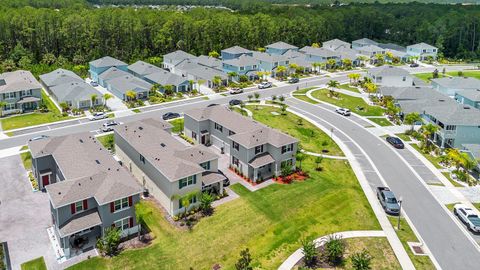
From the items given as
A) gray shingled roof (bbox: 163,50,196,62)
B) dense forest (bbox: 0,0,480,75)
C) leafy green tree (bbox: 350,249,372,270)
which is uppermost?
dense forest (bbox: 0,0,480,75)

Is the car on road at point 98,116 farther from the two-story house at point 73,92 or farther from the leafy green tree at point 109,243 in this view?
the leafy green tree at point 109,243

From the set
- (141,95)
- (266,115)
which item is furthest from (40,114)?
(266,115)

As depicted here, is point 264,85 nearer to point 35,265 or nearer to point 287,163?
point 287,163

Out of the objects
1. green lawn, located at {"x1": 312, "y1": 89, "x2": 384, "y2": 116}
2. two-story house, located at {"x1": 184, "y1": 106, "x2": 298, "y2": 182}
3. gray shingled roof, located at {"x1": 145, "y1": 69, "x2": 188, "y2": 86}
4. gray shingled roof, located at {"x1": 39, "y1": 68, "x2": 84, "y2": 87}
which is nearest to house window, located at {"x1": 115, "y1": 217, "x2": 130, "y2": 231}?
two-story house, located at {"x1": 184, "y1": 106, "x2": 298, "y2": 182}

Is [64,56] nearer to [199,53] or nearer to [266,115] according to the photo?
[199,53]

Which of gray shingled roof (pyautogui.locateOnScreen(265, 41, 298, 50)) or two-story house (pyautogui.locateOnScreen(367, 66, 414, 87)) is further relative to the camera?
gray shingled roof (pyautogui.locateOnScreen(265, 41, 298, 50))

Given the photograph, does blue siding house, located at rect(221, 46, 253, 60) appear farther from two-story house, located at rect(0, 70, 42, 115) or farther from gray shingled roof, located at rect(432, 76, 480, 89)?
two-story house, located at rect(0, 70, 42, 115)


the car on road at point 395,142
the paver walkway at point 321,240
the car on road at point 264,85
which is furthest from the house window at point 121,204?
the car on road at point 264,85
